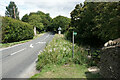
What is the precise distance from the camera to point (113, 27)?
4926mm

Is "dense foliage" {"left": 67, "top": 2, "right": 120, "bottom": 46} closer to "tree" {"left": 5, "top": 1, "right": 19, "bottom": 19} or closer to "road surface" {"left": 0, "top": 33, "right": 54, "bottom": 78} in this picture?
"tree" {"left": 5, "top": 1, "right": 19, "bottom": 19}

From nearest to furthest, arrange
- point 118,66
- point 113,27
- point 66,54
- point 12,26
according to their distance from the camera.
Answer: point 118,66
point 113,27
point 66,54
point 12,26

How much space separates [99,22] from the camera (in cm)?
814

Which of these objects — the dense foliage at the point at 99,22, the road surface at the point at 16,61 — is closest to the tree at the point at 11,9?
the road surface at the point at 16,61

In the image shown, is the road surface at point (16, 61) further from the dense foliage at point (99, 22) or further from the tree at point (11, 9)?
the dense foliage at point (99, 22)

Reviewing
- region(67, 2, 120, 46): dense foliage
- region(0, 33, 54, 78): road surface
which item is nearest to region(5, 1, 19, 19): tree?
region(0, 33, 54, 78): road surface

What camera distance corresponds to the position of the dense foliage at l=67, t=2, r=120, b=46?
16.1 ft

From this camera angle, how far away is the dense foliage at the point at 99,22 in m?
4.91

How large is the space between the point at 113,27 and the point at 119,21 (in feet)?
1.83

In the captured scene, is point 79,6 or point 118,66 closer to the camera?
point 118,66

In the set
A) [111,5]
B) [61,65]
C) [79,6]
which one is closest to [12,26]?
[79,6]

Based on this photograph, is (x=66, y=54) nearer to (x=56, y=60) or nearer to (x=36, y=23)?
(x=56, y=60)

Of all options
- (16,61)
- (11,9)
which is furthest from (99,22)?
(16,61)

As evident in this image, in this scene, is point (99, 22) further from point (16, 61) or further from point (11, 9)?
point (16, 61)
